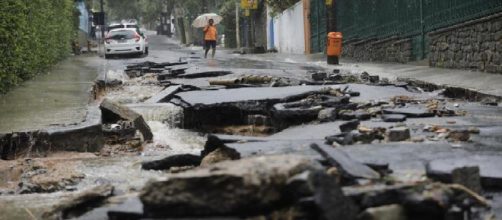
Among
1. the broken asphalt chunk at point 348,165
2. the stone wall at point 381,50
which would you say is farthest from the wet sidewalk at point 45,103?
the stone wall at point 381,50

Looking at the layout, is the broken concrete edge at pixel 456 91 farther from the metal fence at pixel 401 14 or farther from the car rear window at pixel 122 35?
the car rear window at pixel 122 35

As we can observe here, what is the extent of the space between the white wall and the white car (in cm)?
826

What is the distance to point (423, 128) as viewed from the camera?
20.5 ft

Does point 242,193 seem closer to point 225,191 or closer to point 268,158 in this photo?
point 225,191

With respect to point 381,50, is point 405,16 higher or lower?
higher

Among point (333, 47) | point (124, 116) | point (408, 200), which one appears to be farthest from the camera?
point (333, 47)

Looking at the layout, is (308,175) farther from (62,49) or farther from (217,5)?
A: (217,5)

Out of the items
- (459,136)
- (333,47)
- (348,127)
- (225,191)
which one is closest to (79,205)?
(225,191)

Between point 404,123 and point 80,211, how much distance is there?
12.6 ft

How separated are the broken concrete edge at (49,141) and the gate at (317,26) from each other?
22.3m

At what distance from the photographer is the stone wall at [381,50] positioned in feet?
59.3

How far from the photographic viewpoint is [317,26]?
30078 mm

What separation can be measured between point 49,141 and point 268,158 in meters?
4.19

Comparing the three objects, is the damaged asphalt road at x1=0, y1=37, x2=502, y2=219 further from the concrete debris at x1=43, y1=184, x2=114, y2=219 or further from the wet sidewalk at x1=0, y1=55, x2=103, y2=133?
the wet sidewalk at x1=0, y1=55, x2=103, y2=133
